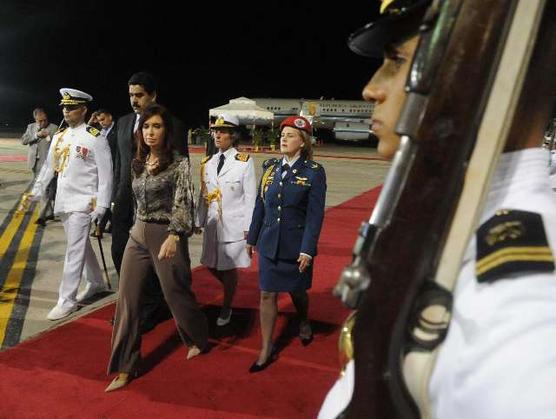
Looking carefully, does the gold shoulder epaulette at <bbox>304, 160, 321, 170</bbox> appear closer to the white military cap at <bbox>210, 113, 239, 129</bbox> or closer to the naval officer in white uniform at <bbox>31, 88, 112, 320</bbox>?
the white military cap at <bbox>210, 113, 239, 129</bbox>

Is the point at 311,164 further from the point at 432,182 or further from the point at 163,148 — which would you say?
the point at 432,182

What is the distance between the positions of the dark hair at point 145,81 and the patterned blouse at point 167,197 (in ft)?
2.66

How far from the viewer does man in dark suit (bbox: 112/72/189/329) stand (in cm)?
355

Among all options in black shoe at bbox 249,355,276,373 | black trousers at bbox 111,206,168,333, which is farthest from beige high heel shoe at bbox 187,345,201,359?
black trousers at bbox 111,206,168,333

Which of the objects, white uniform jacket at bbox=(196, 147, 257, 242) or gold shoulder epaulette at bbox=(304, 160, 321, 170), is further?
white uniform jacket at bbox=(196, 147, 257, 242)

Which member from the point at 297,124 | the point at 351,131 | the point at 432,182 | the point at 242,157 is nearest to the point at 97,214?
the point at 242,157

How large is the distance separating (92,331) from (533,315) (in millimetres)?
3661

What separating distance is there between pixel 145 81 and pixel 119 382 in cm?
219

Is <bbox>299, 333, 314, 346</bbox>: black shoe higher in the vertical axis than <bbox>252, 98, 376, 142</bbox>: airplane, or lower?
higher

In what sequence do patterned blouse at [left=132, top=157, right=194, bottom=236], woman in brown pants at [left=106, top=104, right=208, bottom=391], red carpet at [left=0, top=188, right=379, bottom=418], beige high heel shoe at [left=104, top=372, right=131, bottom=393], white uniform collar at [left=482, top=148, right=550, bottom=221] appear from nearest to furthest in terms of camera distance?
white uniform collar at [left=482, top=148, right=550, bottom=221], red carpet at [left=0, top=188, right=379, bottom=418], beige high heel shoe at [left=104, top=372, right=131, bottom=393], woman in brown pants at [left=106, top=104, right=208, bottom=391], patterned blouse at [left=132, top=157, right=194, bottom=236]

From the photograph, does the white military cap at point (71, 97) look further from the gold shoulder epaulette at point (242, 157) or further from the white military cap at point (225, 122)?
the gold shoulder epaulette at point (242, 157)

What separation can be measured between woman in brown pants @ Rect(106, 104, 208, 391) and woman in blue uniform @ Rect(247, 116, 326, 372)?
55cm

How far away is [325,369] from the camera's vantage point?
3.17m

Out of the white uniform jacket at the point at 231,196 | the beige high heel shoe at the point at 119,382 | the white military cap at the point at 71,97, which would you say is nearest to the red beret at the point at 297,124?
the white uniform jacket at the point at 231,196
